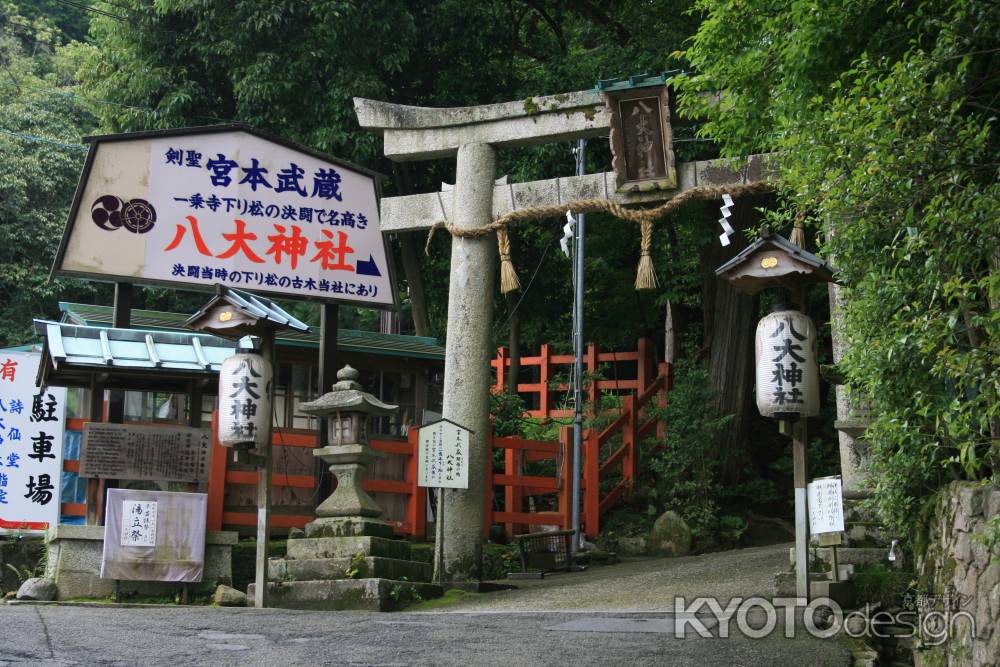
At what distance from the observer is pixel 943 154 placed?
23.3ft

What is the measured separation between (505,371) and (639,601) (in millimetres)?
15092

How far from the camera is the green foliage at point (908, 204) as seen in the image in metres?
6.82

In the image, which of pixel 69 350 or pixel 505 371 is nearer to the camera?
pixel 69 350

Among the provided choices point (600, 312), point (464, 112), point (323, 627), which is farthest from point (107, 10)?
point (323, 627)

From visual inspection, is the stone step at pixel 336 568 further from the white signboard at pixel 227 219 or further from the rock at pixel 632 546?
the rock at pixel 632 546

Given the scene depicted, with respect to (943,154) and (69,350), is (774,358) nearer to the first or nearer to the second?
(943,154)

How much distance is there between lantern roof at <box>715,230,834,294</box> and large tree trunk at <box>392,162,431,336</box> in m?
11.1

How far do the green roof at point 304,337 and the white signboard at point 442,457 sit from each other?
3885mm

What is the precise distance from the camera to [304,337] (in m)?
17.1

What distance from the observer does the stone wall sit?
684 cm

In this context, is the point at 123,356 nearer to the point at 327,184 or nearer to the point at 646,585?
the point at 327,184

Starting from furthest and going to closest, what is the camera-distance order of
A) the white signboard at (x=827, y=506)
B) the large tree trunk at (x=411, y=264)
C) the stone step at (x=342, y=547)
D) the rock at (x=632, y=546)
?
the large tree trunk at (x=411, y=264) → the rock at (x=632, y=546) → the stone step at (x=342, y=547) → the white signboard at (x=827, y=506)

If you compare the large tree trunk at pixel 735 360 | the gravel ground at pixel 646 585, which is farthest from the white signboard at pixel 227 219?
the large tree trunk at pixel 735 360

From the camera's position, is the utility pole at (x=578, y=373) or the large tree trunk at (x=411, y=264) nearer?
the utility pole at (x=578, y=373)
